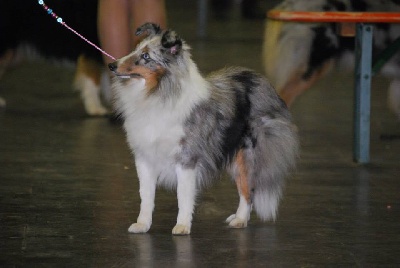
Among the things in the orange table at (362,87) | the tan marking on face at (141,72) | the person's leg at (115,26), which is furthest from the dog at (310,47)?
the tan marking on face at (141,72)

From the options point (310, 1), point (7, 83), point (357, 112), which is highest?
point (310, 1)

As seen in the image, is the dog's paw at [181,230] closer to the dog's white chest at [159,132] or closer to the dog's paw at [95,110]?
the dog's white chest at [159,132]

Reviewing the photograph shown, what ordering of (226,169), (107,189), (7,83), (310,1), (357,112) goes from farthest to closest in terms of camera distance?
1. (7,83)
2. (310,1)
3. (357,112)
4. (107,189)
5. (226,169)

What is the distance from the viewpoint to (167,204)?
613 centimetres

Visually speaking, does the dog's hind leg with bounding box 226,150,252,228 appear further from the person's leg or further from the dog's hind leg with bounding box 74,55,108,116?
the dog's hind leg with bounding box 74,55,108,116

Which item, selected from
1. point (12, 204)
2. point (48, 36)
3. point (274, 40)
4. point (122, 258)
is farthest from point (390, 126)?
point (122, 258)

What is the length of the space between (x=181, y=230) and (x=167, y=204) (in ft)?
2.50

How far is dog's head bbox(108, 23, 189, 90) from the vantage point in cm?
521

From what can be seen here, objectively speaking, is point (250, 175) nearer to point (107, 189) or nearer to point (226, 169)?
point (226, 169)

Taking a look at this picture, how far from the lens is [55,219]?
18.6 ft

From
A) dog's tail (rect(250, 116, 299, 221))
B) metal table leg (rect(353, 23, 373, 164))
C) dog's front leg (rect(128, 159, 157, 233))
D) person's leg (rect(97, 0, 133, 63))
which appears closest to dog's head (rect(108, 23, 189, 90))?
dog's front leg (rect(128, 159, 157, 233))

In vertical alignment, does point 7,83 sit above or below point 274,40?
below

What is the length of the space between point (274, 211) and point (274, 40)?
3247mm

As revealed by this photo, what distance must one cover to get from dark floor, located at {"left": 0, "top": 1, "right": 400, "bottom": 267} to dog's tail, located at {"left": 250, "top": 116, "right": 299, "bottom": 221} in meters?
0.11
